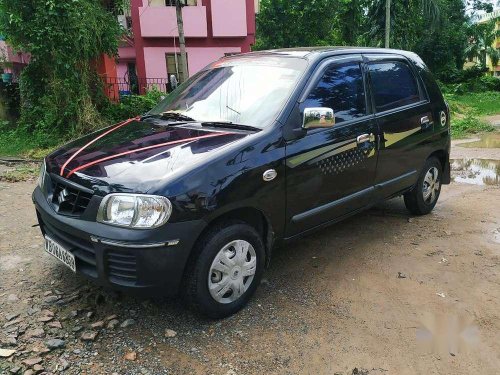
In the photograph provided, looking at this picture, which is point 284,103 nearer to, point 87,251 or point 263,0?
point 87,251

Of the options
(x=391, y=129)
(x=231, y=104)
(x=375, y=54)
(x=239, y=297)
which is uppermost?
(x=375, y=54)

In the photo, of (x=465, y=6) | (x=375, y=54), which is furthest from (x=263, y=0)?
(x=375, y=54)

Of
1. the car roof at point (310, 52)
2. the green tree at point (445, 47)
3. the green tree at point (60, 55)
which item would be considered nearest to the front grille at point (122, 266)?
the car roof at point (310, 52)

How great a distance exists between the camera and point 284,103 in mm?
3496

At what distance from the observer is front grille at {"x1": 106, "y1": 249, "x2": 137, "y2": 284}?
2.77 m

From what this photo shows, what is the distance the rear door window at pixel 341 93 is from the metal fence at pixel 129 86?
8103 millimetres

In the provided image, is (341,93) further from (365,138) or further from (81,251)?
(81,251)

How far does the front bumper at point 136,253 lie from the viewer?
273cm

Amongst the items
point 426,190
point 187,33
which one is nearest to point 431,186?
point 426,190

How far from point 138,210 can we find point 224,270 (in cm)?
74

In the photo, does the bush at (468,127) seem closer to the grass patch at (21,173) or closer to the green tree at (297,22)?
the grass patch at (21,173)

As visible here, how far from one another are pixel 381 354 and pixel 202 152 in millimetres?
1703

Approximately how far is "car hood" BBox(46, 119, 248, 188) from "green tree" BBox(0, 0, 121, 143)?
668cm

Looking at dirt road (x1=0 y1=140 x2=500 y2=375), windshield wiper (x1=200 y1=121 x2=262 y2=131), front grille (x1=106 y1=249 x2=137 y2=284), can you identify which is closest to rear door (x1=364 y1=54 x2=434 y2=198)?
dirt road (x1=0 y1=140 x2=500 y2=375)
